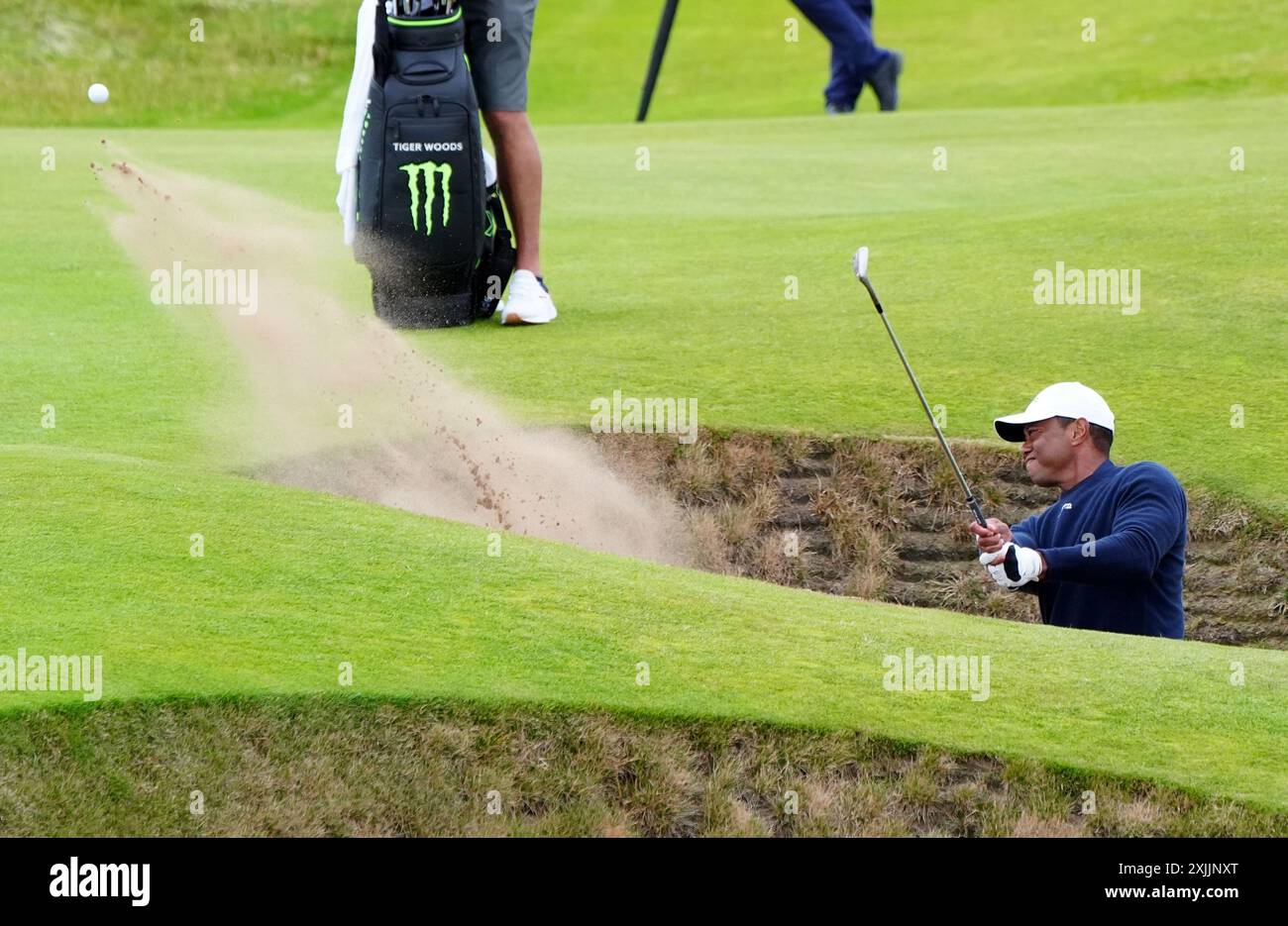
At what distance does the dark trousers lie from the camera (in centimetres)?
1820

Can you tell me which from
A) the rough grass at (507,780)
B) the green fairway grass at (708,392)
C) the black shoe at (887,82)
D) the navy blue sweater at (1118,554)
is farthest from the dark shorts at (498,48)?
the black shoe at (887,82)

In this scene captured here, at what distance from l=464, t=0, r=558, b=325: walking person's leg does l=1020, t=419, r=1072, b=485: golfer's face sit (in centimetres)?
323

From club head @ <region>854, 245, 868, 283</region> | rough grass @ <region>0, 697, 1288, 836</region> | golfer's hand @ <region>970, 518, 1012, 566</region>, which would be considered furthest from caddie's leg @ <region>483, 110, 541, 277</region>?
rough grass @ <region>0, 697, 1288, 836</region>

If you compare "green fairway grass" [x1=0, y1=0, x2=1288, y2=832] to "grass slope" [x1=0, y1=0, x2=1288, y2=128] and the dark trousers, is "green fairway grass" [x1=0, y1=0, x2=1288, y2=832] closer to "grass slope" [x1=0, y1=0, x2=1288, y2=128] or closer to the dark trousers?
the dark trousers

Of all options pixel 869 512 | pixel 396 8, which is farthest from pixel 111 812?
pixel 396 8

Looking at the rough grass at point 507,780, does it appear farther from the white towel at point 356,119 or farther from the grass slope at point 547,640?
the white towel at point 356,119

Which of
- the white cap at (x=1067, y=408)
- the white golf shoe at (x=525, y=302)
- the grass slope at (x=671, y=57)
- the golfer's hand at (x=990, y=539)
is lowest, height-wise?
the golfer's hand at (x=990, y=539)

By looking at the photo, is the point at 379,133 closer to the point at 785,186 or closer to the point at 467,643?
the point at 467,643

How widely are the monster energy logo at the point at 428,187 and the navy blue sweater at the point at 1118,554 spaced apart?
3285 mm

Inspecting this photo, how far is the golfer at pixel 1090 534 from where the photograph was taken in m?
5.89

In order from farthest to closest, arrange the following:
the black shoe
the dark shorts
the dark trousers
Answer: the black shoe, the dark trousers, the dark shorts

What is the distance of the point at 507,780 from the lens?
4.40 meters
